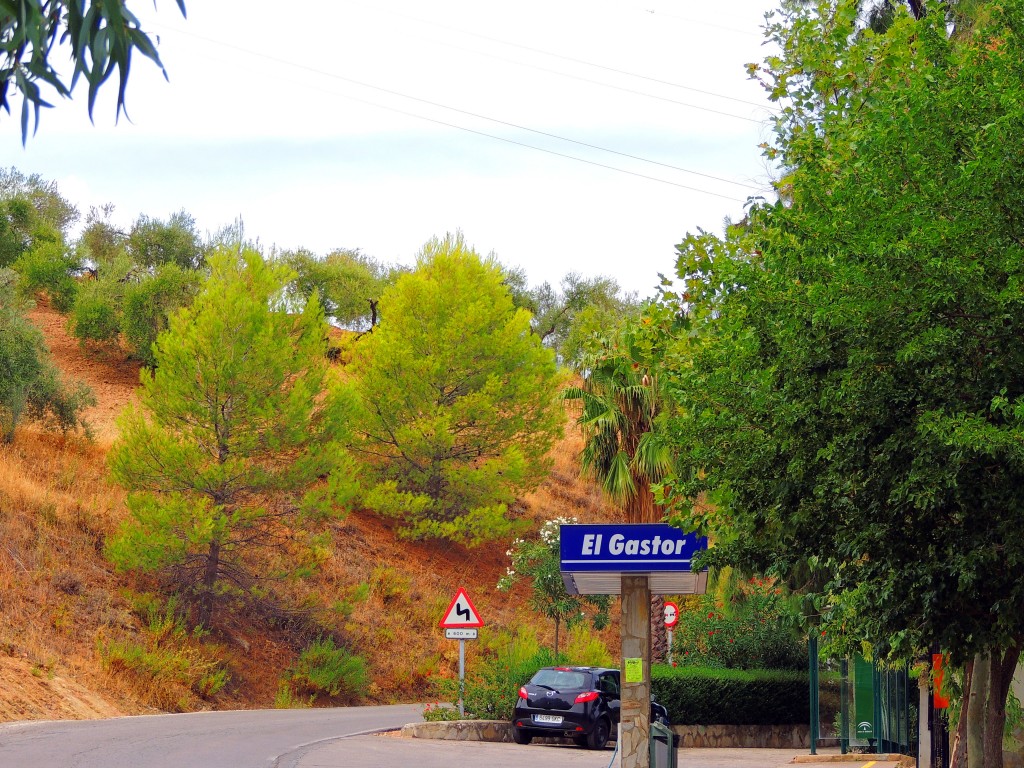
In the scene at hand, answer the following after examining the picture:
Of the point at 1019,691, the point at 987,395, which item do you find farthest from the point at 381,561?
the point at 987,395

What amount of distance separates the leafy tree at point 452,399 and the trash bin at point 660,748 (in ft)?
99.9

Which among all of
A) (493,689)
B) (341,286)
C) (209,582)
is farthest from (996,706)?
(341,286)

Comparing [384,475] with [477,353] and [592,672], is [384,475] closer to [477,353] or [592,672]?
[477,353]

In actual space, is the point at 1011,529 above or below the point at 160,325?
below

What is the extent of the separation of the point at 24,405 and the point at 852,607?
34.1 meters

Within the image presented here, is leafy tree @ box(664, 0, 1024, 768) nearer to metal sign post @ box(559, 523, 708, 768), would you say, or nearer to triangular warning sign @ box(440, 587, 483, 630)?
metal sign post @ box(559, 523, 708, 768)

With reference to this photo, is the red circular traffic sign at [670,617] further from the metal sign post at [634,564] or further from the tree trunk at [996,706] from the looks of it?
the tree trunk at [996,706]

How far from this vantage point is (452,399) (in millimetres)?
44188

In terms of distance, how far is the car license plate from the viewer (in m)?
20.2

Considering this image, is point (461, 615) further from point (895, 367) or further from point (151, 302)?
point (151, 302)

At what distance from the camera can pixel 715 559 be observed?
10.8 metres

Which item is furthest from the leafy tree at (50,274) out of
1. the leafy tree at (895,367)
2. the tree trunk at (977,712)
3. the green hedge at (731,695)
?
the tree trunk at (977,712)

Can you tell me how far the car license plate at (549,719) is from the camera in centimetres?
2020

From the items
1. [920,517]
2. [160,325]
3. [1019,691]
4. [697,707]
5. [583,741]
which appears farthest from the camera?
[160,325]
